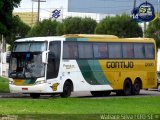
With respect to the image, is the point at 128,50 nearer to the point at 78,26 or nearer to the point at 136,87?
the point at 136,87

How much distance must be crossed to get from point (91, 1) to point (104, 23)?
43.6 metres

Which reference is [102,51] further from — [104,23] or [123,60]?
[104,23]

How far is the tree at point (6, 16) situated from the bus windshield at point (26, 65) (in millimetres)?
3643

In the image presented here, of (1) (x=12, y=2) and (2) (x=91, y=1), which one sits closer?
(1) (x=12, y=2)

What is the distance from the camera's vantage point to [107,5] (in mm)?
117000

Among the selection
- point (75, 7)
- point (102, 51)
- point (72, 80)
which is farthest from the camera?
point (75, 7)

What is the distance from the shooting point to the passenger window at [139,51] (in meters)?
37.2

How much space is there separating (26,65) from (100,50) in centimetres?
550

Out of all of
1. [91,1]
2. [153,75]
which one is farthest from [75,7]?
[153,75]

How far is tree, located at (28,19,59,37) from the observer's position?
289 ft

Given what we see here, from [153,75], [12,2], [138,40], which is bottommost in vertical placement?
[153,75]

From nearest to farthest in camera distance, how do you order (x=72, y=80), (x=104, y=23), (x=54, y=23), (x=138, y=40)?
(x=72, y=80) → (x=138, y=40) → (x=104, y=23) → (x=54, y=23)

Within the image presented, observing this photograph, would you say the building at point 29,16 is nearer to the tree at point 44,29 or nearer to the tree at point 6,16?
the tree at point 44,29

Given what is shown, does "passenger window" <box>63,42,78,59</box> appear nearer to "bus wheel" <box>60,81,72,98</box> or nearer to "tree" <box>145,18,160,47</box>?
"bus wheel" <box>60,81,72,98</box>
